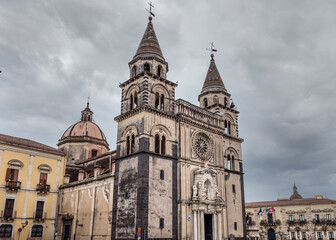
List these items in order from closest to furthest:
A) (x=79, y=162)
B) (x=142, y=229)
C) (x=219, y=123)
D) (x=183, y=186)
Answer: (x=142, y=229), (x=183, y=186), (x=219, y=123), (x=79, y=162)

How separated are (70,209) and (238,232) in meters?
19.8

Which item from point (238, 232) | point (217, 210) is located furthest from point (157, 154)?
point (238, 232)

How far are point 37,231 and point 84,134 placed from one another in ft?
62.6

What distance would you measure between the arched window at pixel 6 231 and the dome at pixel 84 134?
62.9ft

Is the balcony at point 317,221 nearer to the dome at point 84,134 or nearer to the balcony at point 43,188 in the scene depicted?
the dome at point 84,134

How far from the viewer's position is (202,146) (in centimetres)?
3528

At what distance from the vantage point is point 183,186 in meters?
31.3

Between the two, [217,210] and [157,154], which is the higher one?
[157,154]

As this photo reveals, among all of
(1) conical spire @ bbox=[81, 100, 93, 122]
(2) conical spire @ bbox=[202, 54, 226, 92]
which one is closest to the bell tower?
(2) conical spire @ bbox=[202, 54, 226, 92]

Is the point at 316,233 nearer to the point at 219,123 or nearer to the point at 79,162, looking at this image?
the point at 219,123

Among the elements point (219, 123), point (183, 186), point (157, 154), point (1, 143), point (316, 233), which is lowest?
point (316, 233)

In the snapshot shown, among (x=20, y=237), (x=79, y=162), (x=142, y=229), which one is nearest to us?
(x=142, y=229)

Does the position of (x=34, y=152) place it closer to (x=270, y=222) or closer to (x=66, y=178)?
(x=66, y=178)

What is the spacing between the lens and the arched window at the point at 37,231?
36.3m
